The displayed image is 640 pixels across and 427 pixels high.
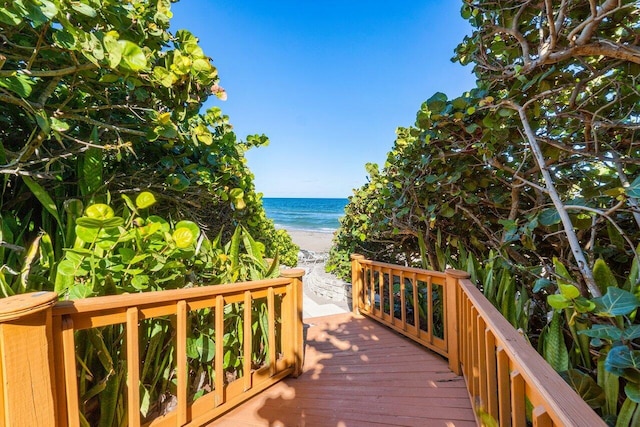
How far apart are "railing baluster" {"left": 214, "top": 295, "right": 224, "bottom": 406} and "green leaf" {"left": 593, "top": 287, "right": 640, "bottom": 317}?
1743 mm

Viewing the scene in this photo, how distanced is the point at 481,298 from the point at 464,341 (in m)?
0.62

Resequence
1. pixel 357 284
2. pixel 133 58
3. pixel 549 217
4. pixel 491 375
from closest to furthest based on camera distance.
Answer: pixel 133 58, pixel 491 375, pixel 549 217, pixel 357 284

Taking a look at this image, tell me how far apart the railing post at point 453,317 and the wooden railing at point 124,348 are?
126 cm

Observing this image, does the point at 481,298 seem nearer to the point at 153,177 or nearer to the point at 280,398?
the point at 280,398

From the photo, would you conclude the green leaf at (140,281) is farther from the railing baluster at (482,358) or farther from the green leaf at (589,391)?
the green leaf at (589,391)

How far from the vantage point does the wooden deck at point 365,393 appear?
1.62m

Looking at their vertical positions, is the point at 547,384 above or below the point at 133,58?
below

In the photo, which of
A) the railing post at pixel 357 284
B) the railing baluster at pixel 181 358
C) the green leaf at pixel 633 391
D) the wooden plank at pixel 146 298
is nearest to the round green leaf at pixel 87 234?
the wooden plank at pixel 146 298

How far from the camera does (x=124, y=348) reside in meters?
1.37

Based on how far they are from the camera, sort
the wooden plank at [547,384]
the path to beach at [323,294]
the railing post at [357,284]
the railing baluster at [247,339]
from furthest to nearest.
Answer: the path to beach at [323,294]
the railing post at [357,284]
the railing baluster at [247,339]
the wooden plank at [547,384]

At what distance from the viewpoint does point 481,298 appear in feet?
5.24

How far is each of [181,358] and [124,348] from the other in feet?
0.96

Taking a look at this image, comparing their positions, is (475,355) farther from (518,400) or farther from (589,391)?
(518,400)

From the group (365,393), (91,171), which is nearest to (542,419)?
(365,393)
